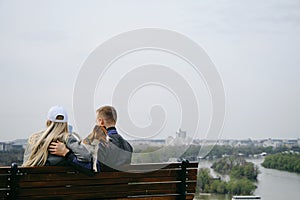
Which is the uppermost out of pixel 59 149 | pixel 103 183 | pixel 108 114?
pixel 108 114

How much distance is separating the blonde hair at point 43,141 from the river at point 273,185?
200cm

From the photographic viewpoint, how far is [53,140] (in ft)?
9.18

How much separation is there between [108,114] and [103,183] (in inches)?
16.8

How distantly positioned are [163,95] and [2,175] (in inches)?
70.7

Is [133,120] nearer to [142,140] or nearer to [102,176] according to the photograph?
[142,140]

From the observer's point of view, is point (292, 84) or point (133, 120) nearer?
point (133, 120)

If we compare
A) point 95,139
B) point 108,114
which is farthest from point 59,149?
point 108,114

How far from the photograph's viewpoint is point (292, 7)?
22.1 feet

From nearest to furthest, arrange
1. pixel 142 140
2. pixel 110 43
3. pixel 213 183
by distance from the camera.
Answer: pixel 142 140
pixel 110 43
pixel 213 183

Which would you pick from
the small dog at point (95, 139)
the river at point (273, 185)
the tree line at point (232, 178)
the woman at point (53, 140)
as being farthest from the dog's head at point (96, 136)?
the tree line at point (232, 178)

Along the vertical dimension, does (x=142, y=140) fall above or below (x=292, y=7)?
below

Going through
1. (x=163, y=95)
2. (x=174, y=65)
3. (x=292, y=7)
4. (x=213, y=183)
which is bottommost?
(x=213, y=183)

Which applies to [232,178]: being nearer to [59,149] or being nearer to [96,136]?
[96,136]

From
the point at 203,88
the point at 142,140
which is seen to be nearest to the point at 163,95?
the point at 203,88
